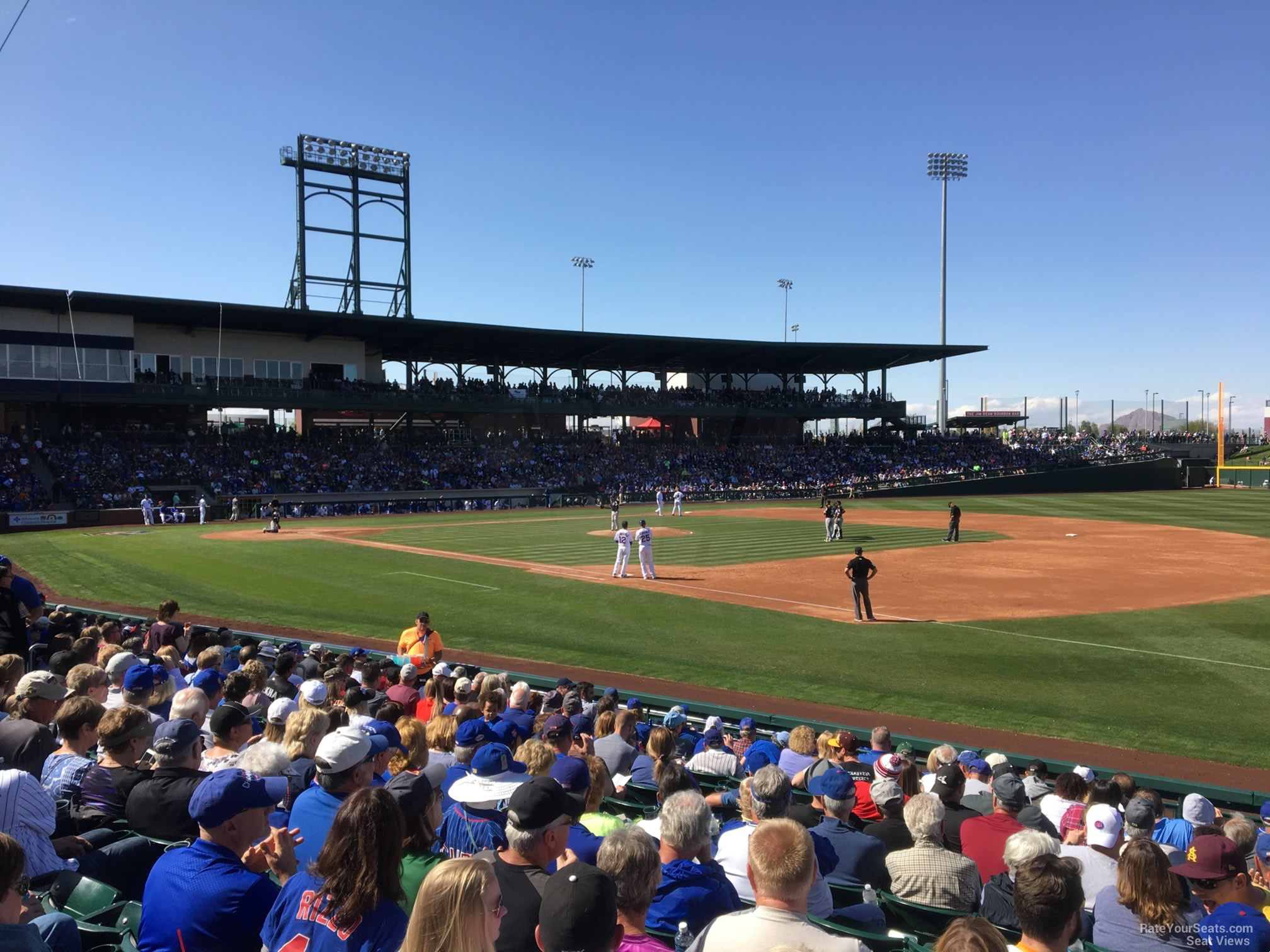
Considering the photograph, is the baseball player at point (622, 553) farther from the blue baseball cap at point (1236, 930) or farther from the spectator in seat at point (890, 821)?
the blue baseball cap at point (1236, 930)

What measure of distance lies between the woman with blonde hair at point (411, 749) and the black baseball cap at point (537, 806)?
71.8 inches

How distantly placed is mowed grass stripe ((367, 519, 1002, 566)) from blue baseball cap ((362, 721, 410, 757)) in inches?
858

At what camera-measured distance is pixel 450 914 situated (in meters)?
2.49

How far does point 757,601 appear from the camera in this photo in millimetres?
20547

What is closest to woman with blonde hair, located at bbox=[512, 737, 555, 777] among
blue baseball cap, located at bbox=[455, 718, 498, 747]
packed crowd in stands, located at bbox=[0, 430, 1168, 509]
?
blue baseball cap, located at bbox=[455, 718, 498, 747]

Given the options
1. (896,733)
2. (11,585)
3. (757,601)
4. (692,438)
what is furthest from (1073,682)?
A: (692,438)

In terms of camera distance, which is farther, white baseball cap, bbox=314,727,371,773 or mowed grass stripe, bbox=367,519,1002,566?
mowed grass stripe, bbox=367,519,1002,566

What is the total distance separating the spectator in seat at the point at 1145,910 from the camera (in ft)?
12.5

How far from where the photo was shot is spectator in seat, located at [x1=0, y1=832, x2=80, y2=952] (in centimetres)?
281

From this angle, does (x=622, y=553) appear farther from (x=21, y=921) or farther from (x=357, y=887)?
(x=357, y=887)

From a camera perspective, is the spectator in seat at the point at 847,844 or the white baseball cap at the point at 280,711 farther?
the white baseball cap at the point at 280,711

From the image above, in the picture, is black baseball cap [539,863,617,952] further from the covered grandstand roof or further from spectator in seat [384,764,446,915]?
the covered grandstand roof

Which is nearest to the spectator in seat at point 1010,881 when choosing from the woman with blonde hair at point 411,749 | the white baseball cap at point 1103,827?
the white baseball cap at point 1103,827

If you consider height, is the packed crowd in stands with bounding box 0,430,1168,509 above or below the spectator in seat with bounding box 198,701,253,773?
above
